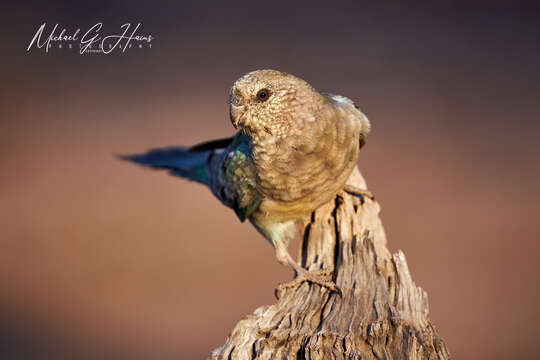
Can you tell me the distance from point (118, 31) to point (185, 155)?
141cm

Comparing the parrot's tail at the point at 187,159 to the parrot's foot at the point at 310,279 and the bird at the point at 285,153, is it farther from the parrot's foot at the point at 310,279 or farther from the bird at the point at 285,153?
the parrot's foot at the point at 310,279

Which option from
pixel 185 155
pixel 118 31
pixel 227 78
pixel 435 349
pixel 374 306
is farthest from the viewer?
pixel 227 78

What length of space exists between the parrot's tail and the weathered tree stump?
81cm

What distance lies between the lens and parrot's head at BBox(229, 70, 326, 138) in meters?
1.96

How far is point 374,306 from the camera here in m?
2.11

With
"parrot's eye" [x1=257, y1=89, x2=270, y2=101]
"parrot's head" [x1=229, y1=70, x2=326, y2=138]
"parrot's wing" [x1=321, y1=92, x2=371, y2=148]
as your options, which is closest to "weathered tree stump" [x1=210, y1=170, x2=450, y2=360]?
"parrot's wing" [x1=321, y1=92, x2=371, y2=148]

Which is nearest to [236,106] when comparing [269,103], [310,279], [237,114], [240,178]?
[237,114]

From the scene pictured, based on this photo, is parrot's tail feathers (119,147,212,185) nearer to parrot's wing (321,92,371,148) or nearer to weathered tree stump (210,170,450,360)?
weathered tree stump (210,170,450,360)

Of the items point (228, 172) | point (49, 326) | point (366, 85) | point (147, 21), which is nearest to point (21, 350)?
point (49, 326)

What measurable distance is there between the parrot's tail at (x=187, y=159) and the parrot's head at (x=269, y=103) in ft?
3.24

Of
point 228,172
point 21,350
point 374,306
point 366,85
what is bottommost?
→ point 21,350

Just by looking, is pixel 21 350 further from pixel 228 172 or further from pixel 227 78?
pixel 227 78

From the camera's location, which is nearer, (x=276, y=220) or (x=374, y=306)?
(x=374, y=306)
